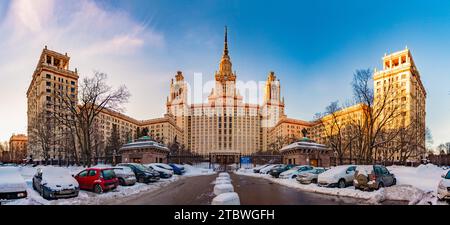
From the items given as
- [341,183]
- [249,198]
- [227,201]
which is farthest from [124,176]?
[227,201]

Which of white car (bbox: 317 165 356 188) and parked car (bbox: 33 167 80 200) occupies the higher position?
parked car (bbox: 33 167 80 200)

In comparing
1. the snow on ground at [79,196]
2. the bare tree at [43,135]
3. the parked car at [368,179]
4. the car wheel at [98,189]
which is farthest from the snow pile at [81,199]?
the bare tree at [43,135]

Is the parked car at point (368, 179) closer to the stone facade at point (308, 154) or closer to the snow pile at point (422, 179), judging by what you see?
the snow pile at point (422, 179)

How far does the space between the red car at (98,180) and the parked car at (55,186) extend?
Answer: 6.37ft

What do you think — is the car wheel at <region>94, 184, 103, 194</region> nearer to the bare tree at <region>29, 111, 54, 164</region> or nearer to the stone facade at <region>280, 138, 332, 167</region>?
the bare tree at <region>29, 111, 54, 164</region>

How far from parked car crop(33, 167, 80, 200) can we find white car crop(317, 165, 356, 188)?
7.74m

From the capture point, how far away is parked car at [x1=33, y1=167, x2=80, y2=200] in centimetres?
545

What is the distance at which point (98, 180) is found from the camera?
28.7ft

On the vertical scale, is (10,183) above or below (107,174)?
above

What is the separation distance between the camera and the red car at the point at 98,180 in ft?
28.7

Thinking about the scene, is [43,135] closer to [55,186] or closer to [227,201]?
[55,186]

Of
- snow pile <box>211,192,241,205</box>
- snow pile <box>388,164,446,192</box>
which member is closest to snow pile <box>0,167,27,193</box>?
snow pile <box>211,192,241,205</box>

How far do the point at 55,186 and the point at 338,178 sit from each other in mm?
8567
